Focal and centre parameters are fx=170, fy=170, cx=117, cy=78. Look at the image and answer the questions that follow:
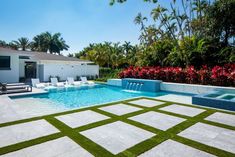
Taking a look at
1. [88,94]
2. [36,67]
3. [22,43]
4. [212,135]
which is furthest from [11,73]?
[22,43]

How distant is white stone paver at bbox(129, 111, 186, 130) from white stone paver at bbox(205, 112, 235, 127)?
136 centimetres

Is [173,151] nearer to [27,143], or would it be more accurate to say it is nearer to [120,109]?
[27,143]

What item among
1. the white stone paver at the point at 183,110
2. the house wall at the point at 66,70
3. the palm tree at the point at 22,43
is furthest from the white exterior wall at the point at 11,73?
the palm tree at the point at 22,43

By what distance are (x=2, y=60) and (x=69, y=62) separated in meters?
9.60

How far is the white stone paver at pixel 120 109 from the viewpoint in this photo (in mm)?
8234

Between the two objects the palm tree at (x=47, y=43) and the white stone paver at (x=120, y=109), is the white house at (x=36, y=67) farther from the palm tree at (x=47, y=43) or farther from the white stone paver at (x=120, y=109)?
the palm tree at (x=47, y=43)

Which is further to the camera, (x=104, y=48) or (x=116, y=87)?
(x=104, y=48)

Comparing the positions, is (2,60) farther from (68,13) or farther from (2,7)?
(68,13)

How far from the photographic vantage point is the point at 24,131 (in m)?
5.86

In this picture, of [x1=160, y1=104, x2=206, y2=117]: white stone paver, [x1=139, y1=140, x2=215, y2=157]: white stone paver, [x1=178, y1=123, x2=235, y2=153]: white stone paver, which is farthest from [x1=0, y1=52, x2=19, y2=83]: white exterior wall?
[x1=178, y1=123, x2=235, y2=153]: white stone paver

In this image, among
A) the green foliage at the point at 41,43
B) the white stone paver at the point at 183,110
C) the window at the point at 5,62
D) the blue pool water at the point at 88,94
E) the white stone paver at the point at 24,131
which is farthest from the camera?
the green foliage at the point at 41,43

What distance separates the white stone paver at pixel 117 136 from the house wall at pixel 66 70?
62.1ft

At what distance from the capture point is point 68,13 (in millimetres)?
18078

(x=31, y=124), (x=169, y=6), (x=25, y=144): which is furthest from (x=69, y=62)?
(x=25, y=144)
